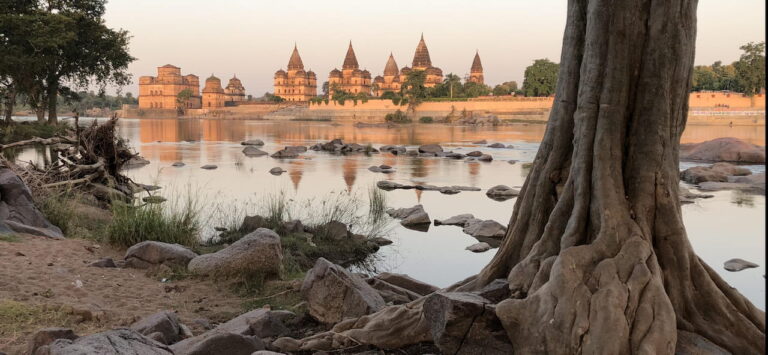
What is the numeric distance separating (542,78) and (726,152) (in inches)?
1959

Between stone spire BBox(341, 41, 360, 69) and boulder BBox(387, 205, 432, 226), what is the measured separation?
83.6 meters

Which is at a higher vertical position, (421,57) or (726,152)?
(421,57)

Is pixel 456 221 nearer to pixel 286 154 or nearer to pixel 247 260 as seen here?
pixel 247 260

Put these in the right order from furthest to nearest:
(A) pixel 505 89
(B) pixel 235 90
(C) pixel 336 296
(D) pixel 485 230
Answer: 1. (B) pixel 235 90
2. (A) pixel 505 89
3. (D) pixel 485 230
4. (C) pixel 336 296

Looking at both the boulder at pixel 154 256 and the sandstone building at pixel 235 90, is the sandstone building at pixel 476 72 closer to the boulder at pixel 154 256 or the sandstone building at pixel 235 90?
the sandstone building at pixel 235 90

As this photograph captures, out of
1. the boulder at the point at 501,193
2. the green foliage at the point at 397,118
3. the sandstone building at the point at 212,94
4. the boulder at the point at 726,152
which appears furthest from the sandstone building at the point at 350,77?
the boulder at the point at 501,193

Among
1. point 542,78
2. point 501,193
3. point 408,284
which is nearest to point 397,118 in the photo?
point 542,78

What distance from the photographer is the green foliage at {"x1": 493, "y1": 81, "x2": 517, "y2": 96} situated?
78.1m

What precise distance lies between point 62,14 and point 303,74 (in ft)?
227

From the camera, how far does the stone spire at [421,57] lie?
284 feet

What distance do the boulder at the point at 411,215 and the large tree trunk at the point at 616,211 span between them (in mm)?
5940

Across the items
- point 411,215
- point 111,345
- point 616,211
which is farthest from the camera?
point 411,215

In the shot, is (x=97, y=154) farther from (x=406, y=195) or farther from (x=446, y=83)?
(x=446, y=83)

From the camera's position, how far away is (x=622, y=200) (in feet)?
10.7
